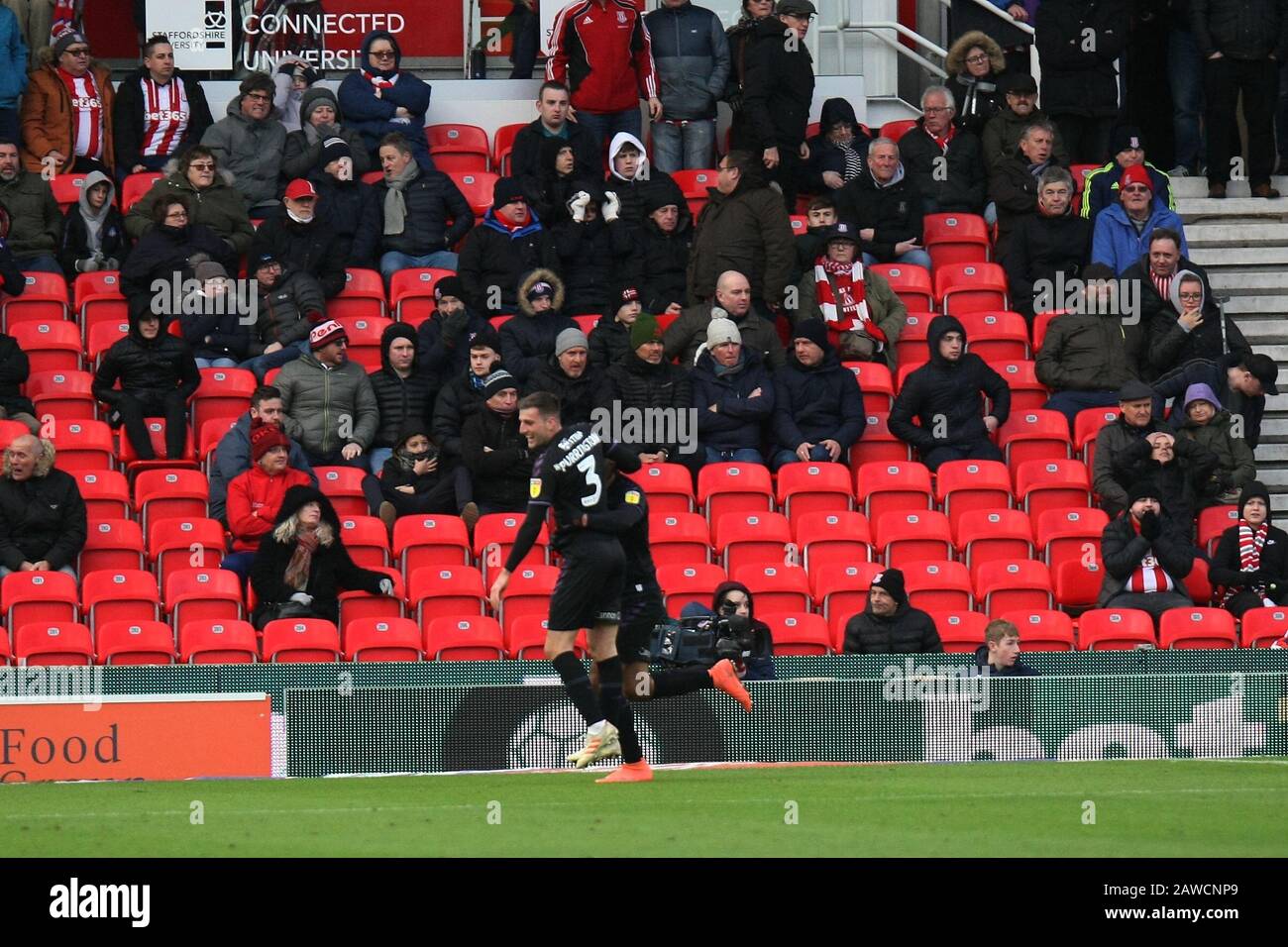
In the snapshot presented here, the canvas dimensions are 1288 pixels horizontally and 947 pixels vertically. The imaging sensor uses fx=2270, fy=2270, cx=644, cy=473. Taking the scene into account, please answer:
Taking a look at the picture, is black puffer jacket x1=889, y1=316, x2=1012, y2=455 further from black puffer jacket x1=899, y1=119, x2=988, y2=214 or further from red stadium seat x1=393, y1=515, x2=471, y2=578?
red stadium seat x1=393, y1=515, x2=471, y2=578

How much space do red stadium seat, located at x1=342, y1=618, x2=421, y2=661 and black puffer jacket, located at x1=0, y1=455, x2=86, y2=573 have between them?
1.97 meters

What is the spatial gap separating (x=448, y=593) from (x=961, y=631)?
335 centimetres

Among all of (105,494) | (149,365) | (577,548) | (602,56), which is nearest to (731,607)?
(577,548)

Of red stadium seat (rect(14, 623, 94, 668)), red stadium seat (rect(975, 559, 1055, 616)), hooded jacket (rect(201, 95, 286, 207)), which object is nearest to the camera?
red stadium seat (rect(14, 623, 94, 668))

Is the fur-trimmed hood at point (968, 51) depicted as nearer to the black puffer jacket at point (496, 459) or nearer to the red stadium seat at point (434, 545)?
the black puffer jacket at point (496, 459)

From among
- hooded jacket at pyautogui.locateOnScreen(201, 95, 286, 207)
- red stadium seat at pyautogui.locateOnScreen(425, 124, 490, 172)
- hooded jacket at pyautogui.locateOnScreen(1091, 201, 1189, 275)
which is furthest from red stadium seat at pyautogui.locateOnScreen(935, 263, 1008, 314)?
hooded jacket at pyautogui.locateOnScreen(201, 95, 286, 207)

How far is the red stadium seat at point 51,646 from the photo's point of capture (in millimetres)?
14008

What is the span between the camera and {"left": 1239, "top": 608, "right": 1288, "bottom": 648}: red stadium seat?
1480 centimetres

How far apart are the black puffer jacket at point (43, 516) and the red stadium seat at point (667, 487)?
377cm

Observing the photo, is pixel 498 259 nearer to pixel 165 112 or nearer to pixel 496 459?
pixel 496 459

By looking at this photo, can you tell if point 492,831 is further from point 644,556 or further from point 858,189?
point 858,189

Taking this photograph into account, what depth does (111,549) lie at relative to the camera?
15.1 m

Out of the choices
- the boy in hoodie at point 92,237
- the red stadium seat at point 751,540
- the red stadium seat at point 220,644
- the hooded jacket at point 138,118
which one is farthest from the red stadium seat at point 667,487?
the hooded jacket at point 138,118
